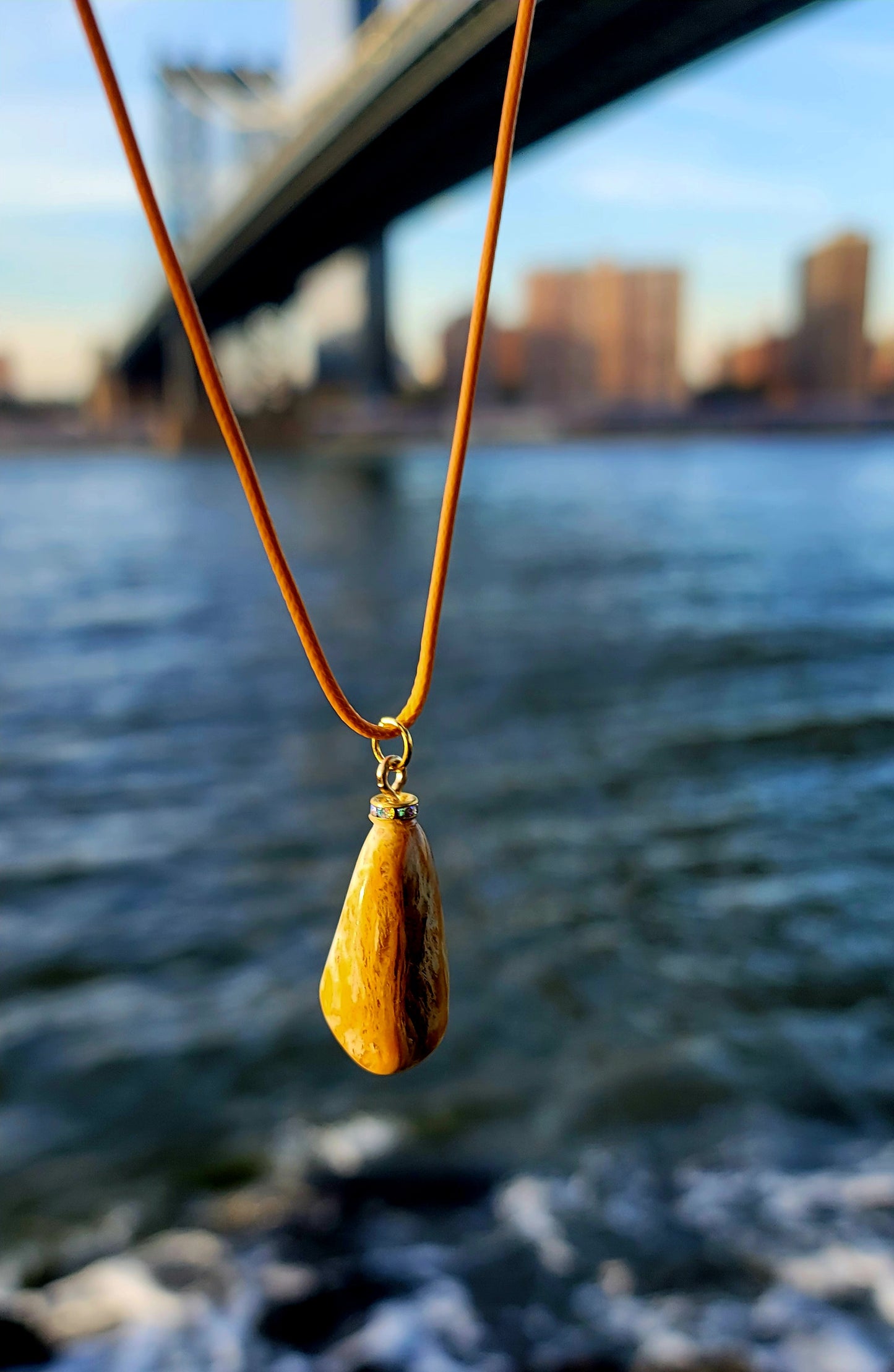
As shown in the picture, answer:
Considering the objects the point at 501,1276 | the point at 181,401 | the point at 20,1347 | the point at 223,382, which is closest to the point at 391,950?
the point at 223,382

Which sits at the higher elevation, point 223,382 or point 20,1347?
point 223,382

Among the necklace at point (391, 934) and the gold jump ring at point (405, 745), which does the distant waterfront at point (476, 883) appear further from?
the gold jump ring at point (405, 745)

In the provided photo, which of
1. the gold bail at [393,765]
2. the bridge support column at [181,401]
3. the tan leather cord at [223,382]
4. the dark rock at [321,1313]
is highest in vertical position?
the bridge support column at [181,401]

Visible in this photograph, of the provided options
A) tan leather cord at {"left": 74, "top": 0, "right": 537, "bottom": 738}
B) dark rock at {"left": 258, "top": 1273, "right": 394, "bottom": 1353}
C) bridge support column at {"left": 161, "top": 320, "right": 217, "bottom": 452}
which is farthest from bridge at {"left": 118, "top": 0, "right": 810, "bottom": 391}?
bridge support column at {"left": 161, "top": 320, "right": 217, "bottom": 452}

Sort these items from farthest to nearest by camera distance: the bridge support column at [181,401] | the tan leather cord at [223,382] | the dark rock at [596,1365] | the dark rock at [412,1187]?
the bridge support column at [181,401]
the dark rock at [412,1187]
the dark rock at [596,1365]
the tan leather cord at [223,382]

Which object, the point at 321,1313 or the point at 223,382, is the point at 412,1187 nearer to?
the point at 321,1313

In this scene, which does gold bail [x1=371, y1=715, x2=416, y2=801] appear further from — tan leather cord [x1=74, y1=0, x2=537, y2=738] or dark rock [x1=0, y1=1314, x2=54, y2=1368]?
dark rock [x1=0, y1=1314, x2=54, y2=1368]

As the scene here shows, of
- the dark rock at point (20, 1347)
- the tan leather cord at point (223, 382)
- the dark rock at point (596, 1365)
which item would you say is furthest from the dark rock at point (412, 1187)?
the tan leather cord at point (223, 382)
